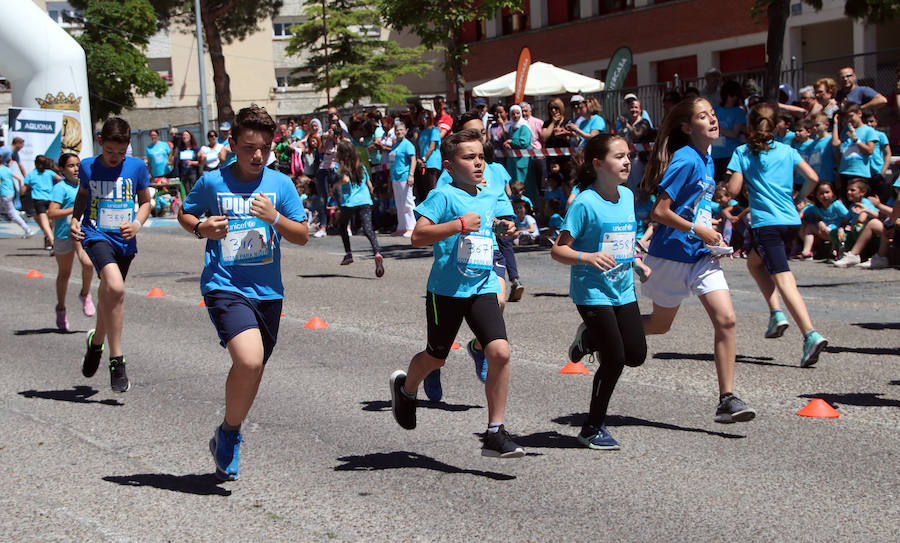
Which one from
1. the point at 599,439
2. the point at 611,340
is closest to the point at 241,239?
the point at 611,340

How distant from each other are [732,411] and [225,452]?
2747 millimetres

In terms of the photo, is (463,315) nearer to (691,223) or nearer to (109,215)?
(691,223)

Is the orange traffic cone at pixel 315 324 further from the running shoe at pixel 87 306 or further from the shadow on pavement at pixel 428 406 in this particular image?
the shadow on pavement at pixel 428 406

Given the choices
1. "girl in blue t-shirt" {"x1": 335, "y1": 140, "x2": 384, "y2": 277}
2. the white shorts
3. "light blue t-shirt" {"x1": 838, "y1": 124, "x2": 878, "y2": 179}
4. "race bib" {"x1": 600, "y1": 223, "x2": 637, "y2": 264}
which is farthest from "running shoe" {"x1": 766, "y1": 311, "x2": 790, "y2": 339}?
"girl in blue t-shirt" {"x1": 335, "y1": 140, "x2": 384, "y2": 277}

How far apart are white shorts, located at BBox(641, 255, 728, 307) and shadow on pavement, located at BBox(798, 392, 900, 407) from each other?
1127 millimetres

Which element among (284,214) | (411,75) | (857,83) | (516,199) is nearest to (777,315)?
(284,214)

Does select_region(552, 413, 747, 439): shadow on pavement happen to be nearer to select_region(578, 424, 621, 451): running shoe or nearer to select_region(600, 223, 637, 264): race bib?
select_region(578, 424, 621, 451): running shoe

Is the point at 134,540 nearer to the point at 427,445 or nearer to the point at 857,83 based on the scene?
the point at 427,445

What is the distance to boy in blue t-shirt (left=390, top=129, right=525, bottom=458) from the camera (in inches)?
209

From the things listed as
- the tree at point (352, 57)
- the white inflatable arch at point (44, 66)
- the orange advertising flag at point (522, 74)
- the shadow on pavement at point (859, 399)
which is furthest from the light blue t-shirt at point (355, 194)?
the tree at point (352, 57)

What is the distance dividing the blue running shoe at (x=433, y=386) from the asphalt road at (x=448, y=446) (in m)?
0.07

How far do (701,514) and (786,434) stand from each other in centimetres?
153

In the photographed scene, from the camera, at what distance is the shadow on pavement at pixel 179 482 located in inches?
203

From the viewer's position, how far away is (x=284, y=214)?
5.34 m
